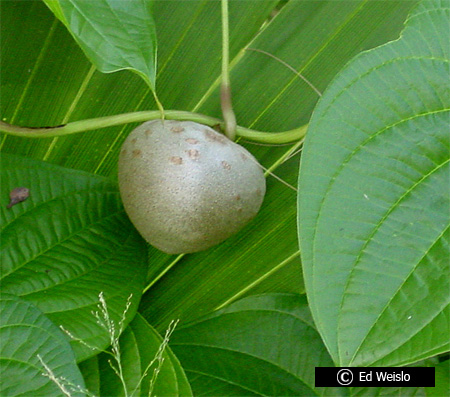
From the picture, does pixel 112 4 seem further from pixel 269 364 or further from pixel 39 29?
pixel 269 364

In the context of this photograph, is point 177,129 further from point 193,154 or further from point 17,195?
point 17,195

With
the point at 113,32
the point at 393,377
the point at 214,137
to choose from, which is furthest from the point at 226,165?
the point at 393,377

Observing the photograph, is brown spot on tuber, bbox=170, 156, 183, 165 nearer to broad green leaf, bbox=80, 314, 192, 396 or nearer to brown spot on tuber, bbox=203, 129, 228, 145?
brown spot on tuber, bbox=203, 129, 228, 145

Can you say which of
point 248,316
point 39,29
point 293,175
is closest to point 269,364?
point 248,316

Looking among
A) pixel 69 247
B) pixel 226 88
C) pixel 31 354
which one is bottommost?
pixel 31 354

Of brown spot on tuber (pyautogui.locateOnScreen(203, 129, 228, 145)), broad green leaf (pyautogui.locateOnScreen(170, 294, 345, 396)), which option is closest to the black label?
broad green leaf (pyautogui.locateOnScreen(170, 294, 345, 396))

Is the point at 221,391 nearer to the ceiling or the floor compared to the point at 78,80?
nearer to the floor
